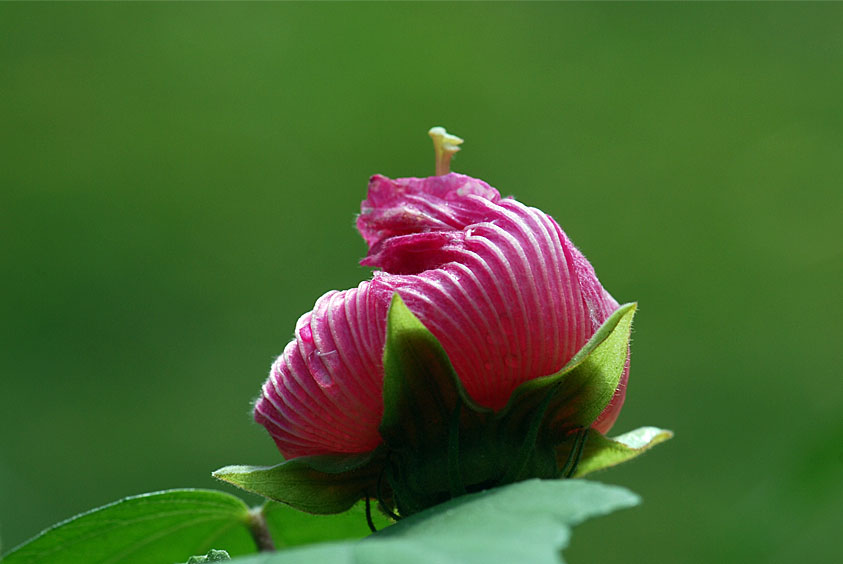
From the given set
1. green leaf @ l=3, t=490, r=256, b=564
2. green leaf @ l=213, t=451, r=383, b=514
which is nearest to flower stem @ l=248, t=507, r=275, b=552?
green leaf @ l=3, t=490, r=256, b=564

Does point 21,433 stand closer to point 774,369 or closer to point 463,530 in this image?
point 774,369

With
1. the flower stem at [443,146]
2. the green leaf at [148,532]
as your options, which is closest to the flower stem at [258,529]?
the green leaf at [148,532]

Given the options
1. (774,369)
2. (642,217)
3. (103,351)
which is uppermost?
(642,217)

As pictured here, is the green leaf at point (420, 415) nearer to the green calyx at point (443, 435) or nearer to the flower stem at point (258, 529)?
the green calyx at point (443, 435)

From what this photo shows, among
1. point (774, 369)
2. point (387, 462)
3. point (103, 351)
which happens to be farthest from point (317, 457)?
point (774, 369)

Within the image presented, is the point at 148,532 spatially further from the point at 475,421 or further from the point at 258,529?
the point at 475,421
